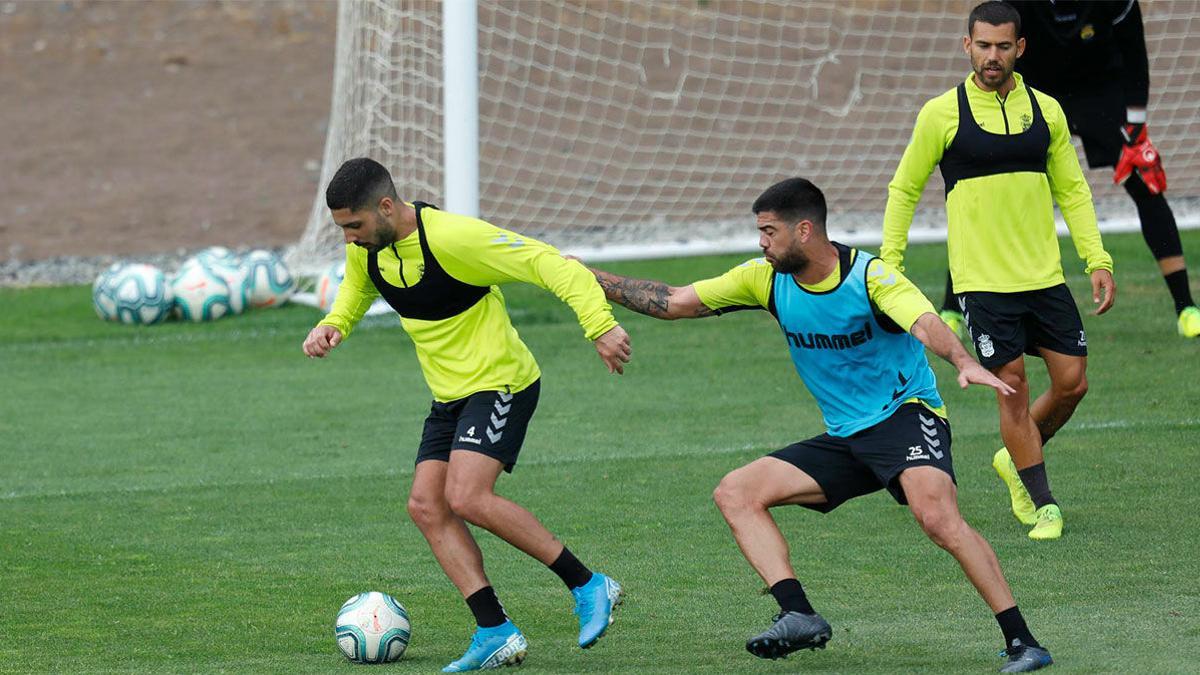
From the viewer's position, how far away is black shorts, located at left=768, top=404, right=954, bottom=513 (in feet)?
19.2

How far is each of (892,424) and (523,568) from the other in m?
2.14

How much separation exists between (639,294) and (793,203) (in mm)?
800

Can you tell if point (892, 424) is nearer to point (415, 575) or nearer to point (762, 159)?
point (415, 575)

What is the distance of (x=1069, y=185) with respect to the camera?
7695mm

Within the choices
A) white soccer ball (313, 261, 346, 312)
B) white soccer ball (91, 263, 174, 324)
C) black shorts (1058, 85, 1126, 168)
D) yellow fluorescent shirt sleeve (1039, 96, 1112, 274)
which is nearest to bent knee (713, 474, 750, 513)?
yellow fluorescent shirt sleeve (1039, 96, 1112, 274)

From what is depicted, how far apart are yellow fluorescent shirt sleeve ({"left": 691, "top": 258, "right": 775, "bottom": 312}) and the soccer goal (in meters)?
6.95

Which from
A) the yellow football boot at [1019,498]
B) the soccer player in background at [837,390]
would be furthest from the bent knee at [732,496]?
the yellow football boot at [1019,498]

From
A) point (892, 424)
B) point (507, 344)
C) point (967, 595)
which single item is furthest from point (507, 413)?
point (967, 595)

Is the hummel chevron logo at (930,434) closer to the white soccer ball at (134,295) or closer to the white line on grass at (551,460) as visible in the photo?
the white line on grass at (551,460)

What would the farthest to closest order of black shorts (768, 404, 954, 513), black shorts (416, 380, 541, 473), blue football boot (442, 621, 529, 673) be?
black shorts (416, 380, 541, 473), blue football boot (442, 621, 529, 673), black shorts (768, 404, 954, 513)

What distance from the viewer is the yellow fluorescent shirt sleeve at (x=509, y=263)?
20.3ft

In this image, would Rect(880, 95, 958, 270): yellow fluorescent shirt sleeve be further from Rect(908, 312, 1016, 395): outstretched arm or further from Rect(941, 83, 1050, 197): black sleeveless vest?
Rect(908, 312, 1016, 395): outstretched arm

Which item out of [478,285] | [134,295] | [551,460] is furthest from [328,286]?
[478,285]

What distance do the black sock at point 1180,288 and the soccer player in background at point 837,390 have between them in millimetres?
4744
